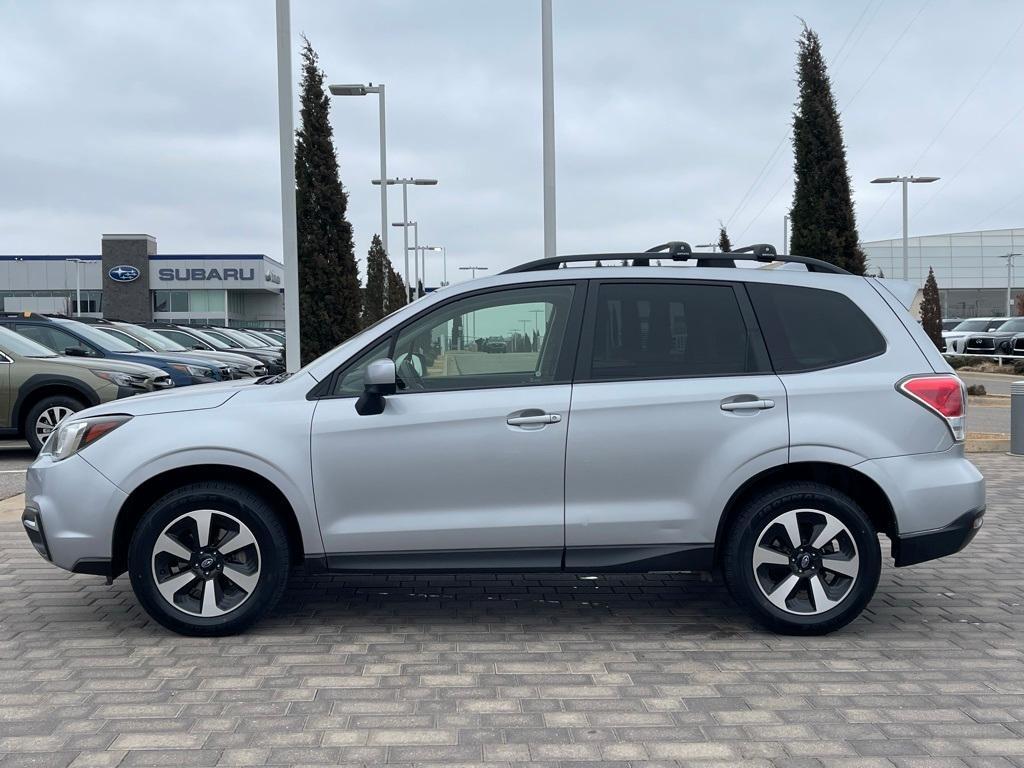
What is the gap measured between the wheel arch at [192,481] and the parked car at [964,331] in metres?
36.4

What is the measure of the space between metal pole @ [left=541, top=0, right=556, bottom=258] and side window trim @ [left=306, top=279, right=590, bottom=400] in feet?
31.3

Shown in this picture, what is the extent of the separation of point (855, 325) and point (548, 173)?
32.8 feet

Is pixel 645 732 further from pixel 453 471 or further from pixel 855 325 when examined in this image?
pixel 855 325

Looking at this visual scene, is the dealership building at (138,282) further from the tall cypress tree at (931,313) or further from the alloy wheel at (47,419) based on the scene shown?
the alloy wheel at (47,419)

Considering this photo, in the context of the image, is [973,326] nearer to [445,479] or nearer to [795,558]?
[795,558]

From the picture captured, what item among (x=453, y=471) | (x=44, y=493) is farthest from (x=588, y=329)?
(x=44, y=493)

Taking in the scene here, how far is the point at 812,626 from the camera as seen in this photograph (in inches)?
198

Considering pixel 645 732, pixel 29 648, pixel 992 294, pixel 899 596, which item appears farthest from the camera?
pixel 992 294

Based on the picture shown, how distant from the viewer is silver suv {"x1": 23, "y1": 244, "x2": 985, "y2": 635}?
4922mm

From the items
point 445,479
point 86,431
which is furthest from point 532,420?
point 86,431

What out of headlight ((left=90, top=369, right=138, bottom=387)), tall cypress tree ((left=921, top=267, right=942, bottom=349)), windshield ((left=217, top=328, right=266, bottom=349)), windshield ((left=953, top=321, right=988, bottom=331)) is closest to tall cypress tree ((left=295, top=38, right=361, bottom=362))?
headlight ((left=90, top=369, right=138, bottom=387))

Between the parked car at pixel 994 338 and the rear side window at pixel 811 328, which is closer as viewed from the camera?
the rear side window at pixel 811 328

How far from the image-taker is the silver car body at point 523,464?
492 cm

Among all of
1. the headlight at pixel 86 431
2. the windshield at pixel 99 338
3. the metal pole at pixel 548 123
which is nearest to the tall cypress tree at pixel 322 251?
the windshield at pixel 99 338
